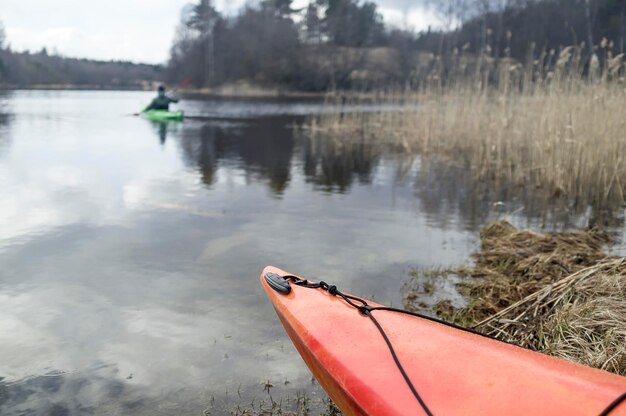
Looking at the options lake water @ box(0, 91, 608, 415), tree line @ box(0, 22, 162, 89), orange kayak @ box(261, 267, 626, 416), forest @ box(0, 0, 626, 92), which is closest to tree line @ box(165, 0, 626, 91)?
forest @ box(0, 0, 626, 92)

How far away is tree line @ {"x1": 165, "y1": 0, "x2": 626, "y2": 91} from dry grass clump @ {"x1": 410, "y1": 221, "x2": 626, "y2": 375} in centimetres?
2942

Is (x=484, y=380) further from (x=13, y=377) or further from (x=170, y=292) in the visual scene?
(x=170, y=292)

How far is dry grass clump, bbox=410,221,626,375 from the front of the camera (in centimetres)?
286

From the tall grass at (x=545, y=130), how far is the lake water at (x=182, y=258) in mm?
986

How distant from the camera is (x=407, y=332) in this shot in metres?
2.39

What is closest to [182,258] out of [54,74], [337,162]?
[337,162]

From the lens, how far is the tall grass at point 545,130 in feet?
23.3

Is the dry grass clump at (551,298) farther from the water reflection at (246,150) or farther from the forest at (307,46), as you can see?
the forest at (307,46)

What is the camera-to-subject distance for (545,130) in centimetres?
800

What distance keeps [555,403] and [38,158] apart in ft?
35.6

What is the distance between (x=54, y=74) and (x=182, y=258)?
257 ft

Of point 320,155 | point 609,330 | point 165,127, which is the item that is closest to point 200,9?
point 165,127

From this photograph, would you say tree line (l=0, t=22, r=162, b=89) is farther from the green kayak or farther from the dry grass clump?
the dry grass clump

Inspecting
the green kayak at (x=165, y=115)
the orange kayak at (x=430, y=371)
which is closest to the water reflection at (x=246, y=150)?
the green kayak at (x=165, y=115)
